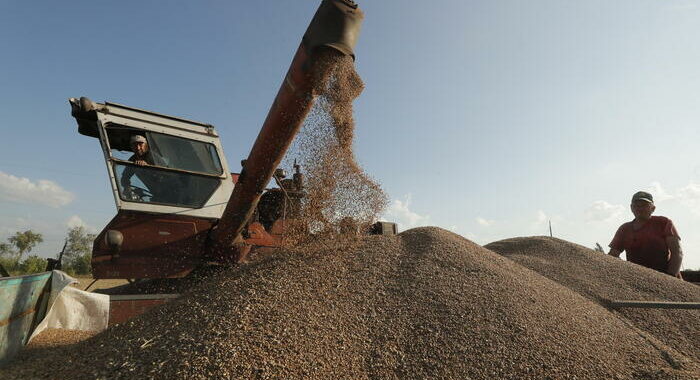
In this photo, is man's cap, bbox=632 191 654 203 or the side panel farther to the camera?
man's cap, bbox=632 191 654 203

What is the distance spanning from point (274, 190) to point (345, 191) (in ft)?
4.55

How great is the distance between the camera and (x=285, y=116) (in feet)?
9.62

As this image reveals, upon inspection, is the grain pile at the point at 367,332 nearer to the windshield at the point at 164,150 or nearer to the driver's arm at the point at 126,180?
the driver's arm at the point at 126,180

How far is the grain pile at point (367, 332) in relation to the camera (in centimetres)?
210

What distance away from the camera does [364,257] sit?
3238 mm

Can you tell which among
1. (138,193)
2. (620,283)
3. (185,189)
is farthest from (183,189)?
(620,283)

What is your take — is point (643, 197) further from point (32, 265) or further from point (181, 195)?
point (32, 265)

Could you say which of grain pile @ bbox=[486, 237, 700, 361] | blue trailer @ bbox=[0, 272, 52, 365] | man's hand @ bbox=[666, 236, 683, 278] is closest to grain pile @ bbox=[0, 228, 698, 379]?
blue trailer @ bbox=[0, 272, 52, 365]

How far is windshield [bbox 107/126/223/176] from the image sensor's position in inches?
160

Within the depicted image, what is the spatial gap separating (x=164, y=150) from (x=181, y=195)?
0.58 m

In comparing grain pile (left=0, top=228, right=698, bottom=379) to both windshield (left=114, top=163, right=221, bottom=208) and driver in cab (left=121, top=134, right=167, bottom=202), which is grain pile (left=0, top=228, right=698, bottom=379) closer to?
windshield (left=114, top=163, right=221, bottom=208)

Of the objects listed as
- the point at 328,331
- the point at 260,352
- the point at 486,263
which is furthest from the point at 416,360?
the point at 486,263

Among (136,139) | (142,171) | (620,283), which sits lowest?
(620,283)

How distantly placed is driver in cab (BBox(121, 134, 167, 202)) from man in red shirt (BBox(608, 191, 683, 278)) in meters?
5.86
